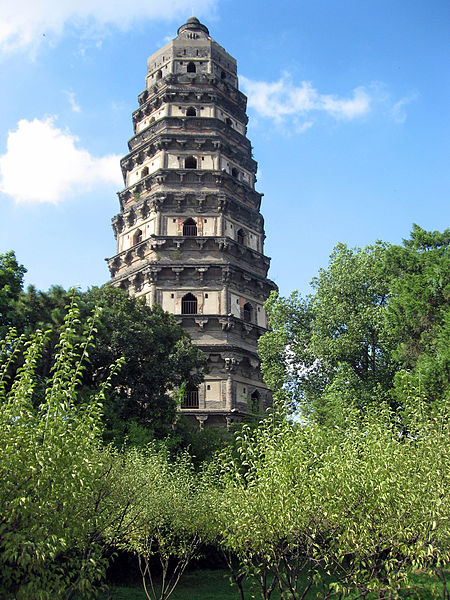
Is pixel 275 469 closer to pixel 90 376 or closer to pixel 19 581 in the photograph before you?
pixel 19 581

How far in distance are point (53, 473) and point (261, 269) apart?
24829 mm

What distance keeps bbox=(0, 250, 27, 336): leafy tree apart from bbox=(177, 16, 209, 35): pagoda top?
2324 centimetres

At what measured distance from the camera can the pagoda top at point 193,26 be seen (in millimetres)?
35625

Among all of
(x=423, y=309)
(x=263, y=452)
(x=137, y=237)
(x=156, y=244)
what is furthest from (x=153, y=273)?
(x=263, y=452)

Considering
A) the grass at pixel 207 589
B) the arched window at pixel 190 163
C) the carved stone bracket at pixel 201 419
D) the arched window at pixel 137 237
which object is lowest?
the grass at pixel 207 589

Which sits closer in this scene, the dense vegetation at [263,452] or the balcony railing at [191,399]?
the dense vegetation at [263,452]

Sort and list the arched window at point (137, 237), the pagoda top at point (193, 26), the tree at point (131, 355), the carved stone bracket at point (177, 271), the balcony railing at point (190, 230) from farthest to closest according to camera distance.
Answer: the pagoda top at point (193, 26) < the arched window at point (137, 237) < the balcony railing at point (190, 230) < the carved stone bracket at point (177, 271) < the tree at point (131, 355)

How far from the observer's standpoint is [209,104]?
1291 inches

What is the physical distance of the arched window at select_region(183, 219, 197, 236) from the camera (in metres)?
29.4

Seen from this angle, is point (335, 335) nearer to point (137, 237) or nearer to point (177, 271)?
point (177, 271)

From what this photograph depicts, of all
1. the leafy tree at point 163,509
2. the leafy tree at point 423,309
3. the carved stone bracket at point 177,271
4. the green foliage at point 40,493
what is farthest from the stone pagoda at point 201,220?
the green foliage at point 40,493

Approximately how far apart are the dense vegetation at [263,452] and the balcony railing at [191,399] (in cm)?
340

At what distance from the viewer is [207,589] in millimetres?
17438

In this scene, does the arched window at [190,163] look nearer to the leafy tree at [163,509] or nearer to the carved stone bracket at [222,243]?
the carved stone bracket at [222,243]
